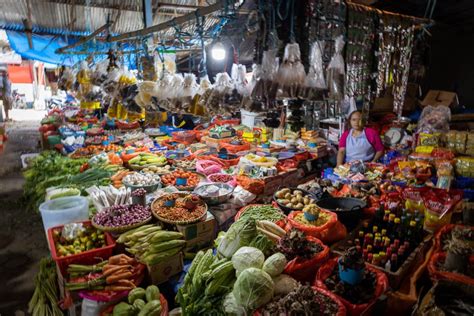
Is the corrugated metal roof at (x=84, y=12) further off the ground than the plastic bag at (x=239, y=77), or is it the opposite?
the corrugated metal roof at (x=84, y=12)

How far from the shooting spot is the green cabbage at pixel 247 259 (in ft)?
7.02

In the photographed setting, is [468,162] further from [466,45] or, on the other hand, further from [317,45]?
[466,45]

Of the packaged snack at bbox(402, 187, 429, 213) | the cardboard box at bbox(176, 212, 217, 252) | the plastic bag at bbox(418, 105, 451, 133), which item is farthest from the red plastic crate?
the plastic bag at bbox(418, 105, 451, 133)

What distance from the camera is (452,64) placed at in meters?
6.93

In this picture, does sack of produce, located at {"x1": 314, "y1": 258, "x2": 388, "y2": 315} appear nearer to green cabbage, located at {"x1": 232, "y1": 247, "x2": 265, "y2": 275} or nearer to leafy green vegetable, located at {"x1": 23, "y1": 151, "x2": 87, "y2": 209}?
green cabbage, located at {"x1": 232, "y1": 247, "x2": 265, "y2": 275}

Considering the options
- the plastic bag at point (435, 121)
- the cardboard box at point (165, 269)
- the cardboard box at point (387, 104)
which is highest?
the cardboard box at point (387, 104)

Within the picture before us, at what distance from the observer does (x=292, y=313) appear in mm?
1748

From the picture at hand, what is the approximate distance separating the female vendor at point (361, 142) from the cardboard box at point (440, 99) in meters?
1.78

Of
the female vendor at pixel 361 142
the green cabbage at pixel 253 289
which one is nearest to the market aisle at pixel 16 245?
the green cabbage at pixel 253 289

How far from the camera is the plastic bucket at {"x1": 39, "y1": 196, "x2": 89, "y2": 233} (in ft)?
10.5

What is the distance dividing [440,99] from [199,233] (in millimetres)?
5768

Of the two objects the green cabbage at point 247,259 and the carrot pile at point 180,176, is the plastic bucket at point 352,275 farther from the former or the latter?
the carrot pile at point 180,176

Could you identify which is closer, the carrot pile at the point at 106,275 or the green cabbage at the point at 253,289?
the green cabbage at the point at 253,289

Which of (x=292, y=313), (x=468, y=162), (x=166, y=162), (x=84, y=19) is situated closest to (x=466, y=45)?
(x=468, y=162)
